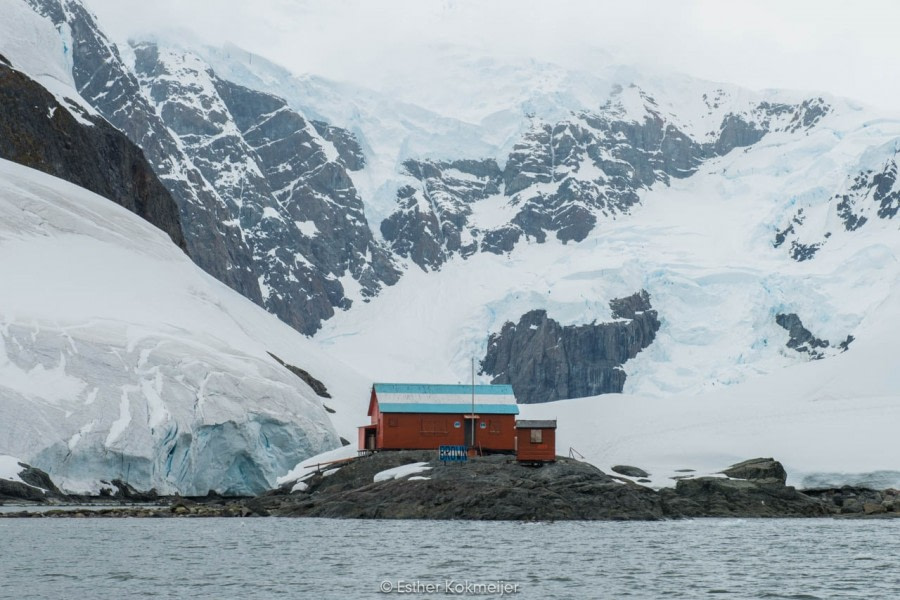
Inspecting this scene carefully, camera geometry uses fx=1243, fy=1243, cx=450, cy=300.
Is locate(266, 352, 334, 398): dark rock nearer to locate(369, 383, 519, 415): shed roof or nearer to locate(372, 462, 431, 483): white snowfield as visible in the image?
locate(369, 383, 519, 415): shed roof

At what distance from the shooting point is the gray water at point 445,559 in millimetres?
35188

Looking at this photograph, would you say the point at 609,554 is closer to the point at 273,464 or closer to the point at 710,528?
the point at 710,528

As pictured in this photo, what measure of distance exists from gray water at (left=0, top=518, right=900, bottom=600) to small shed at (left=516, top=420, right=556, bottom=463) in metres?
8.97

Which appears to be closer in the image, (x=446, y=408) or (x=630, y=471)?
(x=630, y=471)

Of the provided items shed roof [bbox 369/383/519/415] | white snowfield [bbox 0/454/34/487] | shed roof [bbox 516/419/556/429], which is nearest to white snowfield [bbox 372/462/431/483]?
shed roof [bbox 516/419/556/429]

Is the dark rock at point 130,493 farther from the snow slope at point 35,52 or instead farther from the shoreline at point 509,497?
the snow slope at point 35,52

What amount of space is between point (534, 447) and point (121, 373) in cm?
3051

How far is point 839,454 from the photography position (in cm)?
6981

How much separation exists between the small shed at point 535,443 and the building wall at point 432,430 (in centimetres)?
644

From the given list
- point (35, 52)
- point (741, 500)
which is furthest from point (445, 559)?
point (35, 52)

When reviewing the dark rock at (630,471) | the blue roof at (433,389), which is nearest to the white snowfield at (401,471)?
the blue roof at (433,389)

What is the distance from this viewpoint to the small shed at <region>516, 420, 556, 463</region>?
6419cm

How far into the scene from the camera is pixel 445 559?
40938mm

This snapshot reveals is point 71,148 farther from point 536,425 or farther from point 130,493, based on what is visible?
point 536,425
